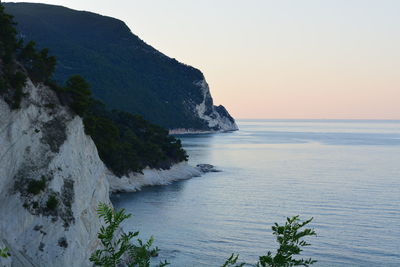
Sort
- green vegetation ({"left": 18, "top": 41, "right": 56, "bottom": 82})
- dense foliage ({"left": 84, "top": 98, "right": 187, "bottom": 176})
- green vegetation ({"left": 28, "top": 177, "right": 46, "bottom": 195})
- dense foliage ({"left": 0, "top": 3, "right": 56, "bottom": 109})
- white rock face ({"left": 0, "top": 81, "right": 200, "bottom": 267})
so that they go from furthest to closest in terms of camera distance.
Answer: dense foliage ({"left": 84, "top": 98, "right": 187, "bottom": 176}), green vegetation ({"left": 18, "top": 41, "right": 56, "bottom": 82}), dense foliage ({"left": 0, "top": 3, "right": 56, "bottom": 109}), green vegetation ({"left": 28, "top": 177, "right": 46, "bottom": 195}), white rock face ({"left": 0, "top": 81, "right": 200, "bottom": 267})

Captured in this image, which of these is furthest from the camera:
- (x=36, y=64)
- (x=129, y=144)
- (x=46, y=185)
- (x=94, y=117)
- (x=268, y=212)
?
(x=129, y=144)

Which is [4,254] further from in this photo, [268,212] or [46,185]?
[268,212]

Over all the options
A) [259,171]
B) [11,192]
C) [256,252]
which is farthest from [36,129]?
[259,171]

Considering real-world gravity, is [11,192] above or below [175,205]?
above

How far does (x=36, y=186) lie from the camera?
36.5 m

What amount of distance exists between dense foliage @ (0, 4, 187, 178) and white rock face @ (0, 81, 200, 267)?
46.6 inches

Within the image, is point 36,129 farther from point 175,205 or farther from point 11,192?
point 175,205

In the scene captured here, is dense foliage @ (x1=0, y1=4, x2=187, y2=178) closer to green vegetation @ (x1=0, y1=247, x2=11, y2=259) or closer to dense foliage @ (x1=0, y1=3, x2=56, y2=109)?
dense foliage @ (x1=0, y1=3, x2=56, y2=109)

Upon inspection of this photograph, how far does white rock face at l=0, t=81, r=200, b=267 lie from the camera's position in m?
34.1

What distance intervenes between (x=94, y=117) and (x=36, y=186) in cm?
1937

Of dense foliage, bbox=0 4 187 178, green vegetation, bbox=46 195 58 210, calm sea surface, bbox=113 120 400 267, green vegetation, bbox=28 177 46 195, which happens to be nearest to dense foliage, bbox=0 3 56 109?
dense foliage, bbox=0 4 187 178

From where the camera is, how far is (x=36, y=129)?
134 feet

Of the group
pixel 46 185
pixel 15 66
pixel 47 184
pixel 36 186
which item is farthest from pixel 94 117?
pixel 36 186

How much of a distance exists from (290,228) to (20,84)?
110ft
